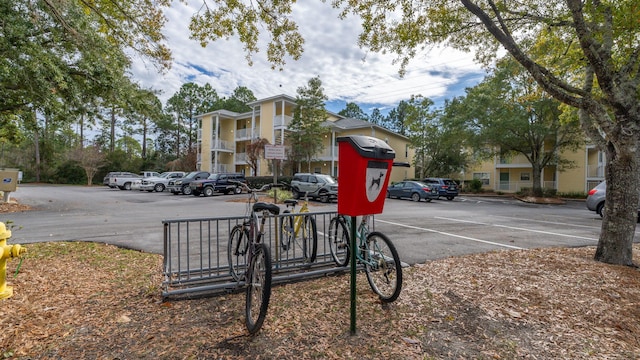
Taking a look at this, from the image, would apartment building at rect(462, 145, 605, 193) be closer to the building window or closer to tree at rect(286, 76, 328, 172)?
the building window

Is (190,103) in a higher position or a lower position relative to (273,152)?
higher

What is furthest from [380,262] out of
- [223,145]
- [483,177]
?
[483,177]

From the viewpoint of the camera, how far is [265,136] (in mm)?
29953

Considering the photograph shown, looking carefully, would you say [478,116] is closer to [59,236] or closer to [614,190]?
[614,190]

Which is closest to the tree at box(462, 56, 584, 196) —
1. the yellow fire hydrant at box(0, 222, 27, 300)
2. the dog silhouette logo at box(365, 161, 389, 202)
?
the dog silhouette logo at box(365, 161, 389, 202)

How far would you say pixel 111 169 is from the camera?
37.9 metres

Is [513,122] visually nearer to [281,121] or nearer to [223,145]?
[281,121]

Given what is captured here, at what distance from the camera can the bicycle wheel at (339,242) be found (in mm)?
4359

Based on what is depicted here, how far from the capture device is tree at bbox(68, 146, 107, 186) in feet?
111

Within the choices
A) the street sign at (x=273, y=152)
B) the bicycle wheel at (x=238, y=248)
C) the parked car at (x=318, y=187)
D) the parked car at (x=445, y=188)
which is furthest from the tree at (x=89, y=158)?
the bicycle wheel at (x=238, y=248)

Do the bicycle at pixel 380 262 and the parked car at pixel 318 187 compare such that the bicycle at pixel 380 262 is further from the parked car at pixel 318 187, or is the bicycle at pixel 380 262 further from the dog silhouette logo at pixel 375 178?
the parked car at pixel 318 187

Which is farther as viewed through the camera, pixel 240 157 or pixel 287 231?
pixel 240 157

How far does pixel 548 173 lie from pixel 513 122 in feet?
44.2

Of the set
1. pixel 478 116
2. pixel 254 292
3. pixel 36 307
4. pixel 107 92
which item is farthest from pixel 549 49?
pixel 478 116
